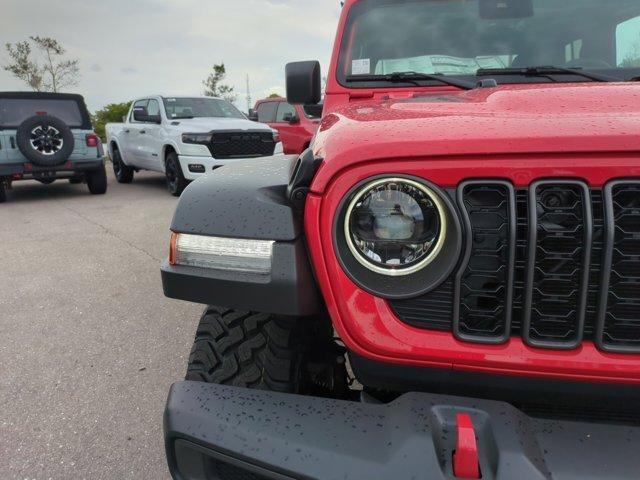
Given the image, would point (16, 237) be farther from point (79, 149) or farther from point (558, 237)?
point (558, 237)

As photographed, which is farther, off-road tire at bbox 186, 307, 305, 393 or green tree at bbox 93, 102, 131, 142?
green tree at bbox 93, 102, 131, 142

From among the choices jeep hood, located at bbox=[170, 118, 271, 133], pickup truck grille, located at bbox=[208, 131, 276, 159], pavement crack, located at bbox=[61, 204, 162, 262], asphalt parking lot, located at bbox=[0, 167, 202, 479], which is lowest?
asphalt parking lot, located at bbox=[0, 167, 202, 479]

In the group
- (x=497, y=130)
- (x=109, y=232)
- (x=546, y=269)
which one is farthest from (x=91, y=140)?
(x=546, y=269)

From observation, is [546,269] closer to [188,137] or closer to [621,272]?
[621,272]

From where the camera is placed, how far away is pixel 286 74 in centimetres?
271

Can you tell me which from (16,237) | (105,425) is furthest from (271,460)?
(16,237)

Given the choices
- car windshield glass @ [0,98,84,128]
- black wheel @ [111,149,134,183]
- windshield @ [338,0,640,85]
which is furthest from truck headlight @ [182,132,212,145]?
windshield @ [338,0,640,85]

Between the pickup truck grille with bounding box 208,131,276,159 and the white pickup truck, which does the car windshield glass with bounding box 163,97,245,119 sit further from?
the pickup truck grille with bounding box 208,131,276,159

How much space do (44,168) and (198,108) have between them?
9.43ft

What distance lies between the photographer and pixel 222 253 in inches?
53.2

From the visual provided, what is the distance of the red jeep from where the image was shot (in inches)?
42.6

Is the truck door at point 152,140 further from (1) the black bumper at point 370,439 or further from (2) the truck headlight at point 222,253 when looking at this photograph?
(1) the black bumper at point 370,439

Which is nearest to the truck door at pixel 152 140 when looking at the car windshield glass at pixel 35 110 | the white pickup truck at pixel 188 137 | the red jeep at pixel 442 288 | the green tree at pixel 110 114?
the white pickup truck at pixel 188 137

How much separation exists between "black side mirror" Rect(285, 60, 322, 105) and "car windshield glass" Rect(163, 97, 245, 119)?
22.5 feet
